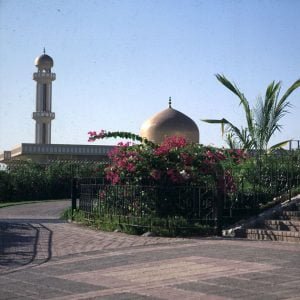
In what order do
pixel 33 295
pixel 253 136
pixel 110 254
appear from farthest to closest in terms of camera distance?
pixel 253 136, pixel 110 254, pixel 33 295

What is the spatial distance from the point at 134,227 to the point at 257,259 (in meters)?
4.28

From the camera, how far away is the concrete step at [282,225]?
11.1 metres

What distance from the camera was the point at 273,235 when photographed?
10.6 m

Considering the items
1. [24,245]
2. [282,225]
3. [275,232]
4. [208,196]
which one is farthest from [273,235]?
[24,245]

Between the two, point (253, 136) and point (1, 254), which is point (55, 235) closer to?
point (1, 254)

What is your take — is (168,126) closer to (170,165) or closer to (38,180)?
(38,180)

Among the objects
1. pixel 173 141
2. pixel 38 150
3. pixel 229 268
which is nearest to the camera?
pixel 229 268

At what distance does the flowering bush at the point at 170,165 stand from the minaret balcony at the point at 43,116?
37.9 metres

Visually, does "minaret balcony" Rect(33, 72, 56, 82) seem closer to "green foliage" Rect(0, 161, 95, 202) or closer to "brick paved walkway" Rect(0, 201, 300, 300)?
"green foliage" Rect(0, 161, 95, 202)

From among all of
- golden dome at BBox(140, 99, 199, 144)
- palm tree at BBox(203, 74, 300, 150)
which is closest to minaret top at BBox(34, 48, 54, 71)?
golden dome at BBox(140, 99, 199, 144)

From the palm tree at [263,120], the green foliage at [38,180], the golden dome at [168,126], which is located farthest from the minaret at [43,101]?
the palm tree at [263,120]

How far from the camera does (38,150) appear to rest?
39.6 m

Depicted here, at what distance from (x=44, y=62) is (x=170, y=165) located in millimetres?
39243

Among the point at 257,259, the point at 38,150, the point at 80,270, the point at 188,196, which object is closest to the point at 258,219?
the point at 188,196
